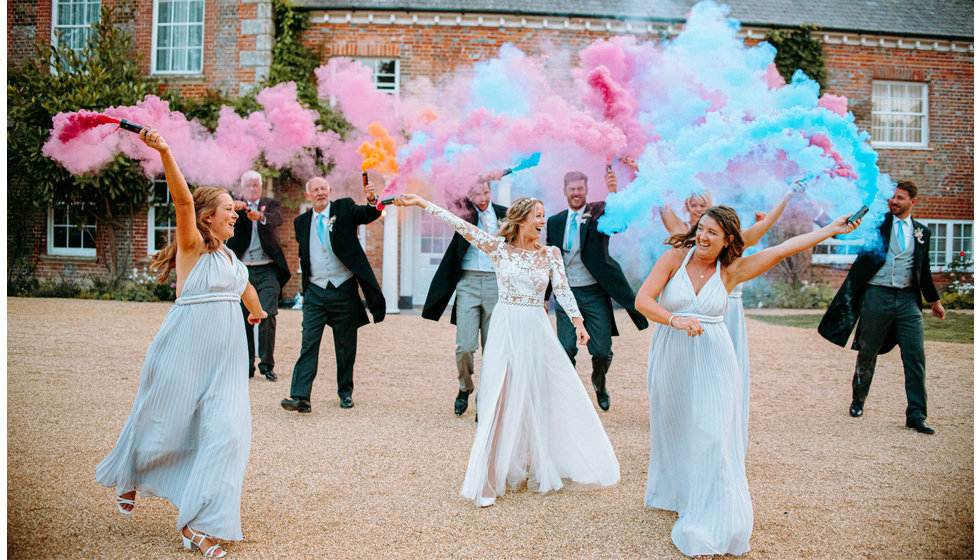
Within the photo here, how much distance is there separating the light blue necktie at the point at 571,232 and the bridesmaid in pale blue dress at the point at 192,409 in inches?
132

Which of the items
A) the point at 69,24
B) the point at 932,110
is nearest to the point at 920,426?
the point at 932,110

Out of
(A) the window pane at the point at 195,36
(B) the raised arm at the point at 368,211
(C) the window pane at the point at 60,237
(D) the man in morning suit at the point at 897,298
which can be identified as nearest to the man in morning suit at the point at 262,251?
(B) the raised arm at the point at 368,211

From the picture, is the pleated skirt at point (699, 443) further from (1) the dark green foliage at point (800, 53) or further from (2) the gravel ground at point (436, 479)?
(1) the dark green foliage at point (800, 53)

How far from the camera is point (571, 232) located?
6.35m

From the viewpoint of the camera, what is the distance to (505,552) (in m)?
3.39

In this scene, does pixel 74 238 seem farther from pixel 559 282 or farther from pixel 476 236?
pixel 559 282

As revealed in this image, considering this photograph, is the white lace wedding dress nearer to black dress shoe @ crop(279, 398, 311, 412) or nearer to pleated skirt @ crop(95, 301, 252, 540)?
pleated skirt @ crop(95, 301, 252, 540)

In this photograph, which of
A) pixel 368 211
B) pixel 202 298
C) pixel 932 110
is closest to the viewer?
pixel 202 298

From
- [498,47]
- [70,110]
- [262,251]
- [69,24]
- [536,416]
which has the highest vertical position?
[69,24]

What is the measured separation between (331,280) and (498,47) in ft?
31.6

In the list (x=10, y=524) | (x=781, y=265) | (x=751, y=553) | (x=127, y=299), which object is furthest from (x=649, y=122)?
(x=127, y=299)

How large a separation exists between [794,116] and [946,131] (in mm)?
14400

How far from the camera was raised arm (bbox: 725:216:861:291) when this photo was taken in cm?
365

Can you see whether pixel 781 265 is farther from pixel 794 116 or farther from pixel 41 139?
pixel 41 139
